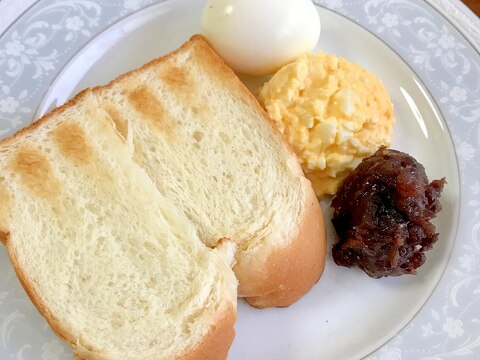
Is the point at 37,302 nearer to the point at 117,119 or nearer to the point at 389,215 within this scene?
the point at 117,119

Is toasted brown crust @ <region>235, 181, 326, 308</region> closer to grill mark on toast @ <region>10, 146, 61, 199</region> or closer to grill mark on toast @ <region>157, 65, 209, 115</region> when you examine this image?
grill mark on toast @ <region>157, 65, 209, 115</region>

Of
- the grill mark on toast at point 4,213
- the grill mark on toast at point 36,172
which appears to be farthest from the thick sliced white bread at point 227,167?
the grill mark on toast at point 4,213

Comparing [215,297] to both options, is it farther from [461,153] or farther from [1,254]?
[461,153]

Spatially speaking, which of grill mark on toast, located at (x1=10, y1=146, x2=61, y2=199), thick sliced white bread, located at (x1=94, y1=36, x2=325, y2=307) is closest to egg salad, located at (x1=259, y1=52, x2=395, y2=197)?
thick sliced white bread, located at (x1=94, y1=36, x2=325, y2=307)

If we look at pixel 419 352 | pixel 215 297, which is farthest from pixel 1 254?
pixel 419 352

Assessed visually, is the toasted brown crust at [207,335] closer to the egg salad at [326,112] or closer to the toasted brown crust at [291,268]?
the toasted brown crust at [291,268]

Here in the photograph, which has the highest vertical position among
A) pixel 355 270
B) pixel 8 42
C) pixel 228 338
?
pixel 8 42
